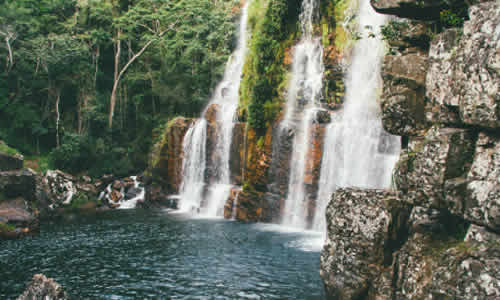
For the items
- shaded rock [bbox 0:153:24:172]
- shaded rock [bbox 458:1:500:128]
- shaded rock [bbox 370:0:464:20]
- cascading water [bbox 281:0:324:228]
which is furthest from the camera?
shaded rock [bbox 0:153:24:172]

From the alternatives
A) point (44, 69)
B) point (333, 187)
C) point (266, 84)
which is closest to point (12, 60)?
point (44, 69)

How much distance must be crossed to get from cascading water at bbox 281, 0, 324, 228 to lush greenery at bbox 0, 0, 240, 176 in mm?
10146

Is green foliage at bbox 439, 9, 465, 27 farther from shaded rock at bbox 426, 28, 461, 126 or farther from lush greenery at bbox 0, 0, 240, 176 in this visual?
lush greenery at bbox 0, 0, 240, 176

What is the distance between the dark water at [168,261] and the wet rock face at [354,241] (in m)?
1.93

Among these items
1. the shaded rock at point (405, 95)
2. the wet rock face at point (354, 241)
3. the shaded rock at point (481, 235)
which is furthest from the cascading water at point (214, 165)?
the shaded rock at point (481, 235)

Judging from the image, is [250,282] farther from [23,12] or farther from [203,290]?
[23,12]

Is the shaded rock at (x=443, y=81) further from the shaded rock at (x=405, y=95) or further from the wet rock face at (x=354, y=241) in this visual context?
the wet rock face at (x=354, y=241)

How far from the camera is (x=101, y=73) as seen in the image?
32.2 meters

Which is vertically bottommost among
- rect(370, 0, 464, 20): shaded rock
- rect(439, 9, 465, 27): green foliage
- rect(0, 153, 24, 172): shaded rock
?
rect(0, 153, 24, 172): shaded rock

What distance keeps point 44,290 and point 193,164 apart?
16455 millimetres

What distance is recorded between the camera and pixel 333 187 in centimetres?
1625

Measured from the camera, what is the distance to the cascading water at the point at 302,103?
57.2 ft

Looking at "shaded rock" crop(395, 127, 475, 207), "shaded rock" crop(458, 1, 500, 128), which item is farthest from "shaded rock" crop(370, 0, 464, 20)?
"shaded rock" crop(395, 127, 475, 207)

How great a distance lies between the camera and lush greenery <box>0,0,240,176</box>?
2748cm
